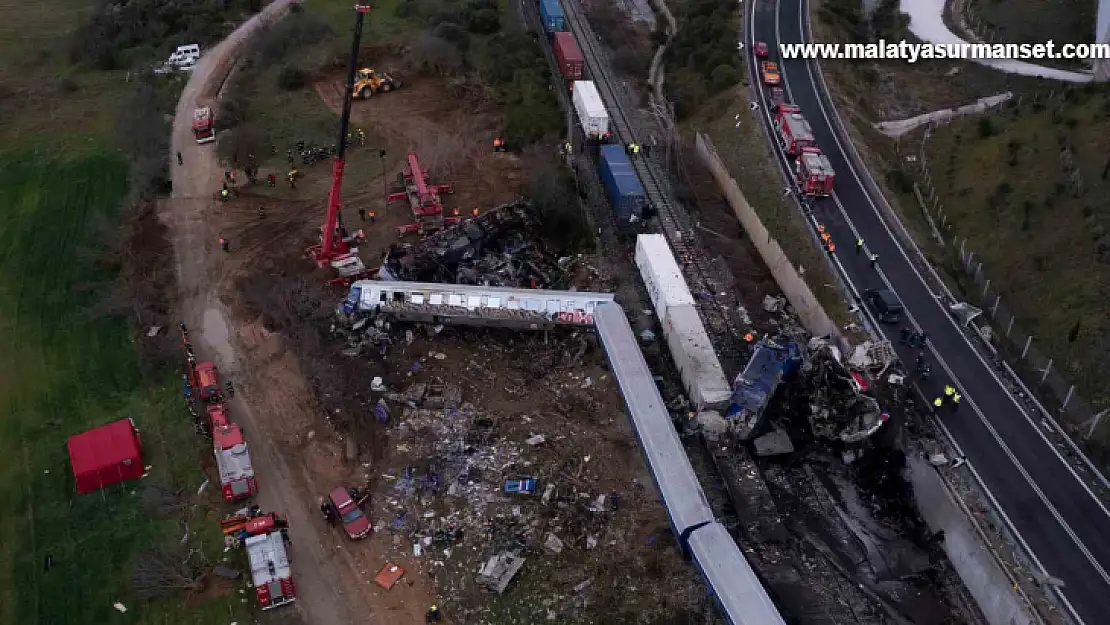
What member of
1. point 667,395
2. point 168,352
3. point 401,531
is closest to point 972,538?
point 667,395

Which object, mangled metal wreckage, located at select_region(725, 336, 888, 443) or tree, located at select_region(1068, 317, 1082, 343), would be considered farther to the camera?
tree, located at select_region(1068, 317, 1082, 343)

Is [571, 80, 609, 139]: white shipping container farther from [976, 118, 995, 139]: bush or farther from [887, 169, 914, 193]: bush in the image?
[976, 118, 995, 139]: bush

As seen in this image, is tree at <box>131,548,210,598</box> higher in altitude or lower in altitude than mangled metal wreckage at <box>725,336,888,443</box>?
lower

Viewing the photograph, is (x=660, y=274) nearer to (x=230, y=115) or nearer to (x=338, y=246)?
(x=338, y=246)

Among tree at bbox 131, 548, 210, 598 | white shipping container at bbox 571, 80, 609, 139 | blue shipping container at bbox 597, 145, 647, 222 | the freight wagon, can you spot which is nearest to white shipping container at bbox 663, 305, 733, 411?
blue shipping container at bbox 597, 145, 647, 222

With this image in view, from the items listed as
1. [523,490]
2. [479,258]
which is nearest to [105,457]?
[523,490]

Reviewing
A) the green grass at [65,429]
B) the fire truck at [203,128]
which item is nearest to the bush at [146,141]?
the fire truck at [203,128]

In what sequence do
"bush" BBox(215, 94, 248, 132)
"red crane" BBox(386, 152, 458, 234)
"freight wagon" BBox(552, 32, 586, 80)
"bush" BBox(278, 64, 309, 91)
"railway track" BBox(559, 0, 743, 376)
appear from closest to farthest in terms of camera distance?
"railway track" BBox(559, 0, 743, 376)
"red crane" BBox(386, 152, 458, 234)
"bush" BBox(215, 94, 248, 132)
"freight wagon" BBox(552, 32, 586, 80)
"bush" BBox(278, 64, 309, 91)

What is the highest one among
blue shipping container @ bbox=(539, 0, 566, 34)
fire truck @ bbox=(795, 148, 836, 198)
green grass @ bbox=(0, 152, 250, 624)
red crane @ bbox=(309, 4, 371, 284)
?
blue shipping container @ bbox=(539, 0, 566, 34)
